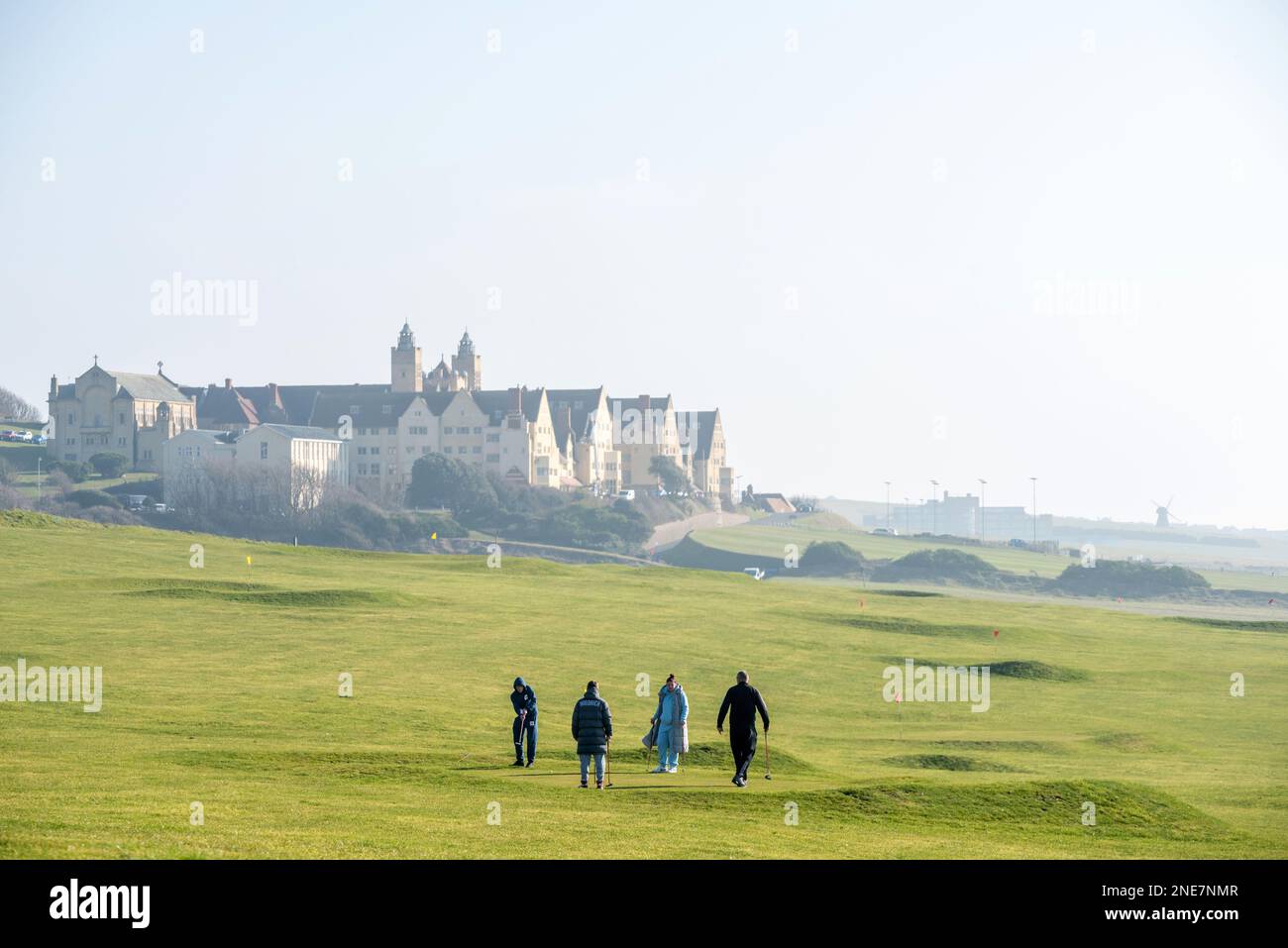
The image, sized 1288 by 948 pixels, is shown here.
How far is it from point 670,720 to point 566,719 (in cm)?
1385

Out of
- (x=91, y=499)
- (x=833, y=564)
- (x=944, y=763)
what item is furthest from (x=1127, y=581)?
(x=944, y=763)

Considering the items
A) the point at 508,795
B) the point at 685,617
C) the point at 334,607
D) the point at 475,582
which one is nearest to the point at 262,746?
the point at 508,795

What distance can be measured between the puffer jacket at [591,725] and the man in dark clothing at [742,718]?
2366mm

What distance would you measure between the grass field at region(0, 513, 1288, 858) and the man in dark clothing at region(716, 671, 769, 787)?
64 centimetres

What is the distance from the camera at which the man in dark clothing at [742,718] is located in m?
30.5

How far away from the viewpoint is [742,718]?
30.6 m

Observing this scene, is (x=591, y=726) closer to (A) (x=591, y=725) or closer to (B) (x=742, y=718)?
(A) (x=591, y=725)

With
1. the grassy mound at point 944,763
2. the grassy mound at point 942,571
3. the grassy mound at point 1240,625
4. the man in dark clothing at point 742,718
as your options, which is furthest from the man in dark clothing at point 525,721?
the grassy mound at point 942,571

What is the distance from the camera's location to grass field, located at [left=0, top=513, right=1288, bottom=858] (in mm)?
26531

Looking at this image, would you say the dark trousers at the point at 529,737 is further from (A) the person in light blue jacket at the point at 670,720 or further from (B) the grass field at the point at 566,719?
(A) the person in light blue jacket at the point at 670,720

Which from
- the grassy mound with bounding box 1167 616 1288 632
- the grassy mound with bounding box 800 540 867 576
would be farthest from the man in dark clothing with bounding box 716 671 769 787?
the grassy mound with bounding box 800 540 867 576

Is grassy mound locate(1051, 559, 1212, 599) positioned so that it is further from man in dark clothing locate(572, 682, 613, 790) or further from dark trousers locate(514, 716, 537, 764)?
man in dark clothing locate(572, 682, 613, 790)
